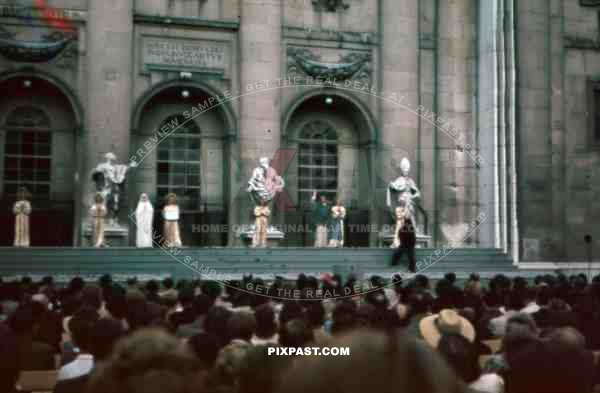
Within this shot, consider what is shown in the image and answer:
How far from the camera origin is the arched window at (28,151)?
93.4 feet

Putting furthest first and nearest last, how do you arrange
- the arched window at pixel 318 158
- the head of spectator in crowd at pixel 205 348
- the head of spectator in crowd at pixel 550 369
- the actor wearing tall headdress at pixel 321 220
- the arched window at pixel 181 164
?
1. the arched window at pixel 318 158
2. the arched window at pixel 181 164
3. the actor wearing tall headdress at pixel 321 220
4. the head of spectator in crowd at pixel 205 348
5. the head of spectator in crowd at pixel 550 369

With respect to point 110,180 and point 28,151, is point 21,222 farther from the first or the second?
point 28,151

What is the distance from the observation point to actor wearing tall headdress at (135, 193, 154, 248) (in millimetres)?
27266

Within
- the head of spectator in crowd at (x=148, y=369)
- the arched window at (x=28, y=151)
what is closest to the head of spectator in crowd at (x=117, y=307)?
the head of spectator in crowd at (x=148, y=369)

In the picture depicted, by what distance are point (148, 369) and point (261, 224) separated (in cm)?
2453

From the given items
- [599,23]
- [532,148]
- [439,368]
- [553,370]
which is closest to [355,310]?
[553,370]

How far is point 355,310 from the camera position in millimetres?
8867

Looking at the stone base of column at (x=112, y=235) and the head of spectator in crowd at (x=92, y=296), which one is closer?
the head of spectator in crowd at (x=92, y=296)

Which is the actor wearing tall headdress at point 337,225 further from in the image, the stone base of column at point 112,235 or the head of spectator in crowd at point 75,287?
the head of spectator in crowd at point 75,287

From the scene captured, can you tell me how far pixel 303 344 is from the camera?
22.2 feet

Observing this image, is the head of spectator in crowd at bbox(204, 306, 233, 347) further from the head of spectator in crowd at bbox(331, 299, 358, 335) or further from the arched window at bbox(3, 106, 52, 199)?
the arched window at bbox(3, 106, 52, 199)

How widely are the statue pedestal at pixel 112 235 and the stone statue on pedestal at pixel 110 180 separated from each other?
38 cm

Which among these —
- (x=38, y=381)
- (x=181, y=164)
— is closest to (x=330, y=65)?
(x=181, y=164)

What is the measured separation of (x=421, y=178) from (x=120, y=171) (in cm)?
1071
